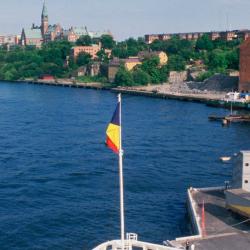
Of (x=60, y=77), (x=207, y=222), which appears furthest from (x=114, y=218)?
(x=60, y=77)

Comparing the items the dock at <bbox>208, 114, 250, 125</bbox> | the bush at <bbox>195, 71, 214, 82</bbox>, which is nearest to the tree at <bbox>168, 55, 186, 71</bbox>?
the bush at <bbox>195, 71, 214, 82</bbox>

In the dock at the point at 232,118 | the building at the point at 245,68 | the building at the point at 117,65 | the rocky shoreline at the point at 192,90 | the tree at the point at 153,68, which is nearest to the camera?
the dock at the point at 232,118

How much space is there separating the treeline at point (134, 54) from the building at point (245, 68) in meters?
17.0

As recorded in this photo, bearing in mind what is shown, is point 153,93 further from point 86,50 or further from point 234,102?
point 86,50

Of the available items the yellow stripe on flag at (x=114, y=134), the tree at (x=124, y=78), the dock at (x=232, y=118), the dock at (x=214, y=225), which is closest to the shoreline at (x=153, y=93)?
the tree at (x=124, y=78)

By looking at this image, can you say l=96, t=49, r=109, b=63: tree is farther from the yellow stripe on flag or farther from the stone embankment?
the yellow stripe on flag

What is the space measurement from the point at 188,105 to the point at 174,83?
109ft

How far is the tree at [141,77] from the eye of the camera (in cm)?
11806

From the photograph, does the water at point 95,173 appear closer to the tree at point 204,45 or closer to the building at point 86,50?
the tree at point 204,45

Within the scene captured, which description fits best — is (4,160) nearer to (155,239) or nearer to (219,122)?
(155,239)

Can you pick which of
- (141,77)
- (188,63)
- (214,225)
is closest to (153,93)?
(141,77)

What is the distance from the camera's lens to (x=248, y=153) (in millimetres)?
28406

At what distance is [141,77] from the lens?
118250 mm

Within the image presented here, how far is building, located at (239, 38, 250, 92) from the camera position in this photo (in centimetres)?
9050
